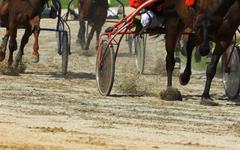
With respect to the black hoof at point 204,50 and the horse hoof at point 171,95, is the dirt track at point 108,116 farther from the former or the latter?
the black hoof at point 204,50

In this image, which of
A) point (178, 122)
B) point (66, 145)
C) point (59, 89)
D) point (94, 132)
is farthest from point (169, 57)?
point (66, 145)

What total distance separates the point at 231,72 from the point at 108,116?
3.72m

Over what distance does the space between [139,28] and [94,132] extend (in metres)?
4.77

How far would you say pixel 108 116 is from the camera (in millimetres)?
10680

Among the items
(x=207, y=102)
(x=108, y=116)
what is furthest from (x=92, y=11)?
(x=108, y=116)

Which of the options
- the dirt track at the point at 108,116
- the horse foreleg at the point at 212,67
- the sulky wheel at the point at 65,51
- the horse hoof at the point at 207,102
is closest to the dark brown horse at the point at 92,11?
the sulky wheel at the point at 65,51

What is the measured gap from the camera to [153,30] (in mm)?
13797

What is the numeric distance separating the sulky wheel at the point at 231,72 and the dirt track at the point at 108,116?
0.64 feet

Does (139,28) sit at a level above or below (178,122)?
above

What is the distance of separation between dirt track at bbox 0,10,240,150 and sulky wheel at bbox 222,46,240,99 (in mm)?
194

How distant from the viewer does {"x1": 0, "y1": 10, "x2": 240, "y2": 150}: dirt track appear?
333 inches

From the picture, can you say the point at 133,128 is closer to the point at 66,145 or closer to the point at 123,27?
the point at 66,145

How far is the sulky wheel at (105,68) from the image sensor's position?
43.8ft

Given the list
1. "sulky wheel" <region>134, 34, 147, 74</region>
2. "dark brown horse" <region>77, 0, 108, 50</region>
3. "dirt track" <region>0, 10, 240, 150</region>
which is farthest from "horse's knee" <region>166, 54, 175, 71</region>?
"dark brown horse" <region>77, 0, 108, 50</region>
